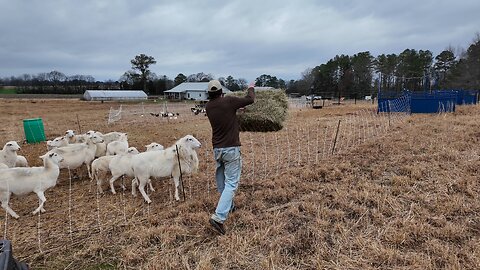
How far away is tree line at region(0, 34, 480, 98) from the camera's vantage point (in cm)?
5612

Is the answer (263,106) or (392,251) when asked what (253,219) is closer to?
(392,251)

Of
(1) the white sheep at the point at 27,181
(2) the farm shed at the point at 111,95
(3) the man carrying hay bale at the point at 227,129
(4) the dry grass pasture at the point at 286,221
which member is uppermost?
(2) the farm shed at the point at 111,95

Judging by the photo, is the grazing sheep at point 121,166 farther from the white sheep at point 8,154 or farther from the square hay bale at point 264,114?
the square hay bale at point 264,114

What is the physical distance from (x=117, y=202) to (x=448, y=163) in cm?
709

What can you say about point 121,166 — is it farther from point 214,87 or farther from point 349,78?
point 349,78

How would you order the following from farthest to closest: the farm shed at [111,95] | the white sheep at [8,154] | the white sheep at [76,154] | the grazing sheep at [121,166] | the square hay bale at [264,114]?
the farm shed at [111,95]
the square hay bale at [264,114]
the white sheep at [8,154]
the white sheep at [76,154]
the grazing sheep at [121,166]

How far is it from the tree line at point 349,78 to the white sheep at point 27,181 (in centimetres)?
4866

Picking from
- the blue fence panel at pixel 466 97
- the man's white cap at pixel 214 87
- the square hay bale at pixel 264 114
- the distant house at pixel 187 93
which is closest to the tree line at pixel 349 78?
the distant house at pixel 187 93

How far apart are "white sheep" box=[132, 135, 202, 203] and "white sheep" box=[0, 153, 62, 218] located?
1529 mm

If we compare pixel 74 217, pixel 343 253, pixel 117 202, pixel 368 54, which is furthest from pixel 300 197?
pixel 368 54

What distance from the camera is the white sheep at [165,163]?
637 centimetres

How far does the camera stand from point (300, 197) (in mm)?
5902

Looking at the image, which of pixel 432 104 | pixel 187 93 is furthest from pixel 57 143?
pixel 187 93

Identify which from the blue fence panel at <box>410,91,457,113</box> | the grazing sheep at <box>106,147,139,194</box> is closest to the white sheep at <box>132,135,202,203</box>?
the grazing sheep at <box>106,147,139,194</box>
